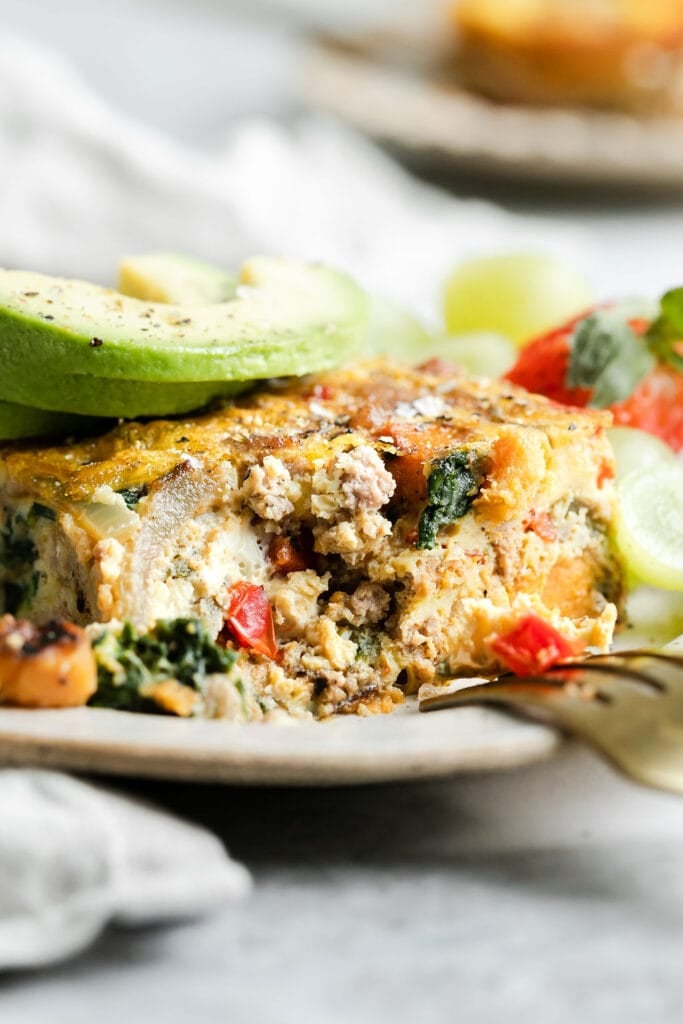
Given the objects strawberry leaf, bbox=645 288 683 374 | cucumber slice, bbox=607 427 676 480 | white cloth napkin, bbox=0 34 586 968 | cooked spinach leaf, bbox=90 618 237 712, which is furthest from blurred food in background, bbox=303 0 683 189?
cooked spinach leaf, bbox=90 618 237 712

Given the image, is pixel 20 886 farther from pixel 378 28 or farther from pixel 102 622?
pixel 378 28

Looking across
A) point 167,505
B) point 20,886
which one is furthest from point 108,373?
point 20,886

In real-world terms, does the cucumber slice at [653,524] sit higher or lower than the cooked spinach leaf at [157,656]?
higher

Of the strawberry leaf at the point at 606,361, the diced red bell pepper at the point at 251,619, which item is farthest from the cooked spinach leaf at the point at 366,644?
the strawberry leaf at the point at 606,361

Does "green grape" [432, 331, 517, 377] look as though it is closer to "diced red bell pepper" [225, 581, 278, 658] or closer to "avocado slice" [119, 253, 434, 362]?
"avocado slice" [119, 253, 434, 362]

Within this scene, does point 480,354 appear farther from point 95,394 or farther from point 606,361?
point 95,394

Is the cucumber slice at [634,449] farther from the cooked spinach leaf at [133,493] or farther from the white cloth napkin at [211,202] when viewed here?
the white cloth napkin at [211,202]

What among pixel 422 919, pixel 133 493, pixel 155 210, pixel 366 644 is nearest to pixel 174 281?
pixel 133 493
